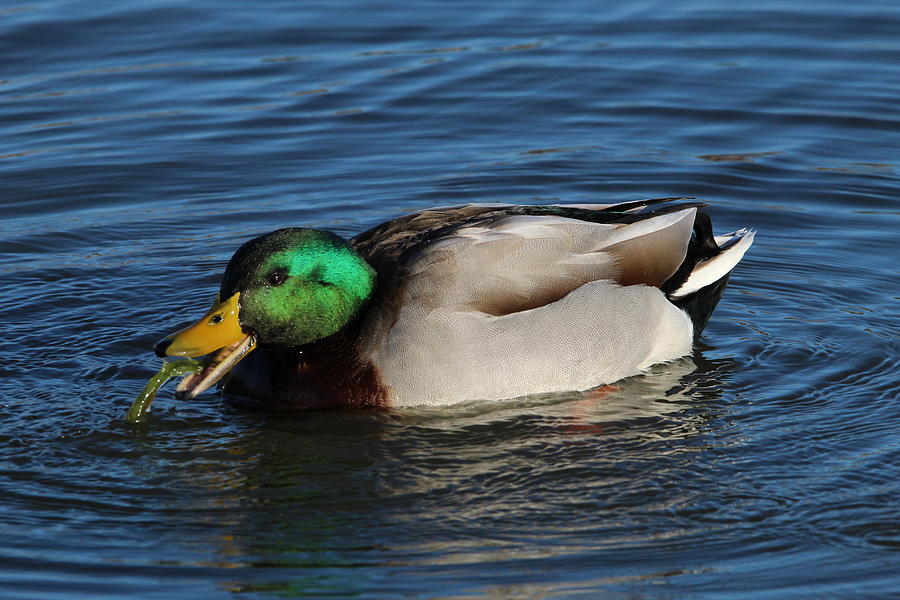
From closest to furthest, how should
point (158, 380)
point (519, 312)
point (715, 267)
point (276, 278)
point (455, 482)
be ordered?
point (455, 482) < point (276, 278) < point (158, 380) < point (519, 312) < point (715, 267)

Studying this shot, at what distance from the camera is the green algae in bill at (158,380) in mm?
7137

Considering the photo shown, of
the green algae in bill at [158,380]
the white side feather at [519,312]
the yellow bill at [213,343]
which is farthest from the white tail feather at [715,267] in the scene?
the green algae in bill at [158,380]

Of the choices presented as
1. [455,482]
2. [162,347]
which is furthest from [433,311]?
[162,347]

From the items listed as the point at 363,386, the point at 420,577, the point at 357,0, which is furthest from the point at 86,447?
the point at 357,0

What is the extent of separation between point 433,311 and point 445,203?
324 cm

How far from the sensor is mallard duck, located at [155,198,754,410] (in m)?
7.09

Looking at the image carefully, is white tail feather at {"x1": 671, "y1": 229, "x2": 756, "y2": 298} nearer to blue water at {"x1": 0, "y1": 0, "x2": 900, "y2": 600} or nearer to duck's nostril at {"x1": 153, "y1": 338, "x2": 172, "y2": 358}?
blue water at {"x1": 0, "y1": 0, "x2": 900, "y2": 600}

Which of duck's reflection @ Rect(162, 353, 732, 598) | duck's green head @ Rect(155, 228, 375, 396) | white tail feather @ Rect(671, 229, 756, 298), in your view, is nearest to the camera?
duck's reflection @ Rect(162, 353, 732, 598)

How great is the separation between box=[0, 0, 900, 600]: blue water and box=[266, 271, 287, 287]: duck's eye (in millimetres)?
787

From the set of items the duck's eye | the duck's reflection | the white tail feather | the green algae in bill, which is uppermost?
the duck's eye

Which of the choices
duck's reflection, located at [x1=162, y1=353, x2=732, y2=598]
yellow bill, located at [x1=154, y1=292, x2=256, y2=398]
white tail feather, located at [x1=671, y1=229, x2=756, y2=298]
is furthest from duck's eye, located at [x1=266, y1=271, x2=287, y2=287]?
white tail feather, located at [x1=671, y1=229, x2=756, y2=298]

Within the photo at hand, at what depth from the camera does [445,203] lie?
1031 centimetres

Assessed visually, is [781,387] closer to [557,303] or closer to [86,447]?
[557,303]

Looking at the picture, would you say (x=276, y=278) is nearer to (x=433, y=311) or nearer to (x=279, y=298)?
(x=279, y=298)
